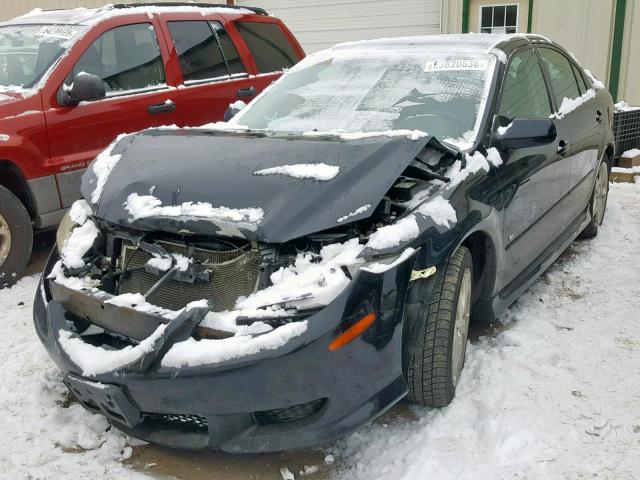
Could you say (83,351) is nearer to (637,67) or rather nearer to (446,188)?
(446,188)

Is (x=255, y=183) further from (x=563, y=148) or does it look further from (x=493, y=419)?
(x=563, y=148)

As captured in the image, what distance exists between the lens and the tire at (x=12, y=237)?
4441mm

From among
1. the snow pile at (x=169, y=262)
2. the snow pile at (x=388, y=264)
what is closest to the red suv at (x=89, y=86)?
the snow pile at (x=169, y=262)

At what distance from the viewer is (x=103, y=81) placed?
16.6 ft

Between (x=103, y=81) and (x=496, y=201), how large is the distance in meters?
3.35

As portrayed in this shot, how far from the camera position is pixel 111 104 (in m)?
5.02

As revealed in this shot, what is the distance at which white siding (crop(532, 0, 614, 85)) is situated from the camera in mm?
9219

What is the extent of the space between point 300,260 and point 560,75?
9.75 ft

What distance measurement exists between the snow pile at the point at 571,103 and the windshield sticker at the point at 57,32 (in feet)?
11.9

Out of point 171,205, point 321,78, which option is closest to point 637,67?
point 321,78

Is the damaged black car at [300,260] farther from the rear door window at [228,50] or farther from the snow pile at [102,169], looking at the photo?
the rear door window at [228,50]

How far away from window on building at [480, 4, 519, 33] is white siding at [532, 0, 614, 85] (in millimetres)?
420

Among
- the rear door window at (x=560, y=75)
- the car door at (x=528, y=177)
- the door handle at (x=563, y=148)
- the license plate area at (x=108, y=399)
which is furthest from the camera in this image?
the rear door window at (x=560, y=75)

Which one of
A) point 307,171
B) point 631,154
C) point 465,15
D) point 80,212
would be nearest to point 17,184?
point 80,212
